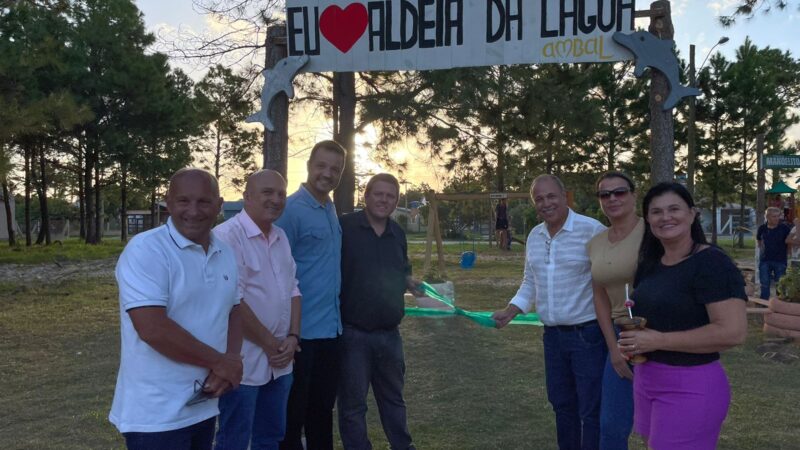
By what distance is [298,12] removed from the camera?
455 cm

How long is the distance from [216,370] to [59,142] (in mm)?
32054

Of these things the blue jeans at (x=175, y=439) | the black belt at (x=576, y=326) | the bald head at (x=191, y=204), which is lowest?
the blue jeans at (x=175, y=439)

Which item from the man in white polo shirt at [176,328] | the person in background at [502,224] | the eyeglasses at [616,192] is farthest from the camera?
the person in background at [502,224]

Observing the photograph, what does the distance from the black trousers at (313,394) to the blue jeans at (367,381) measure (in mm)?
83

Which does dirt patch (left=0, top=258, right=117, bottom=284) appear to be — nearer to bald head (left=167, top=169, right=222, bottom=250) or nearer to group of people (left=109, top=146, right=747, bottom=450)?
group of people (left=109, top=146, right=747, bottom=450)

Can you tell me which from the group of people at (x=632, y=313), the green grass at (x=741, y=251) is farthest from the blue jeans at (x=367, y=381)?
the green grass at (x=741, y=251)

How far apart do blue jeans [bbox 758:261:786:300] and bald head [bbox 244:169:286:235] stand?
990 centimetres

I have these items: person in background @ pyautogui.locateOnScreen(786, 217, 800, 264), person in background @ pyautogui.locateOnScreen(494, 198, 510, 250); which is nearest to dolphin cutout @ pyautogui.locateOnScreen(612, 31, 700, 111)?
person in background @ pyautogui.locateOnScreen(786, 217, 800, 264)

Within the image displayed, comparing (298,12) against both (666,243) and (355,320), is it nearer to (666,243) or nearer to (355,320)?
(355,320)

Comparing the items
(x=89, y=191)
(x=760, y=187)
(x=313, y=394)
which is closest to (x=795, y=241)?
(x=760, y=187)

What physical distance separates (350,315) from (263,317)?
0.70 metres

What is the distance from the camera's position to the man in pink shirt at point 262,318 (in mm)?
2906

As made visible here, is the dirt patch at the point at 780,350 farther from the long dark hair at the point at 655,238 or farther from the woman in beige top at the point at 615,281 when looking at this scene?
the long dark hair at the point at 655,238

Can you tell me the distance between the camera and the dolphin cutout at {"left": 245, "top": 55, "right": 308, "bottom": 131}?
179 inches
